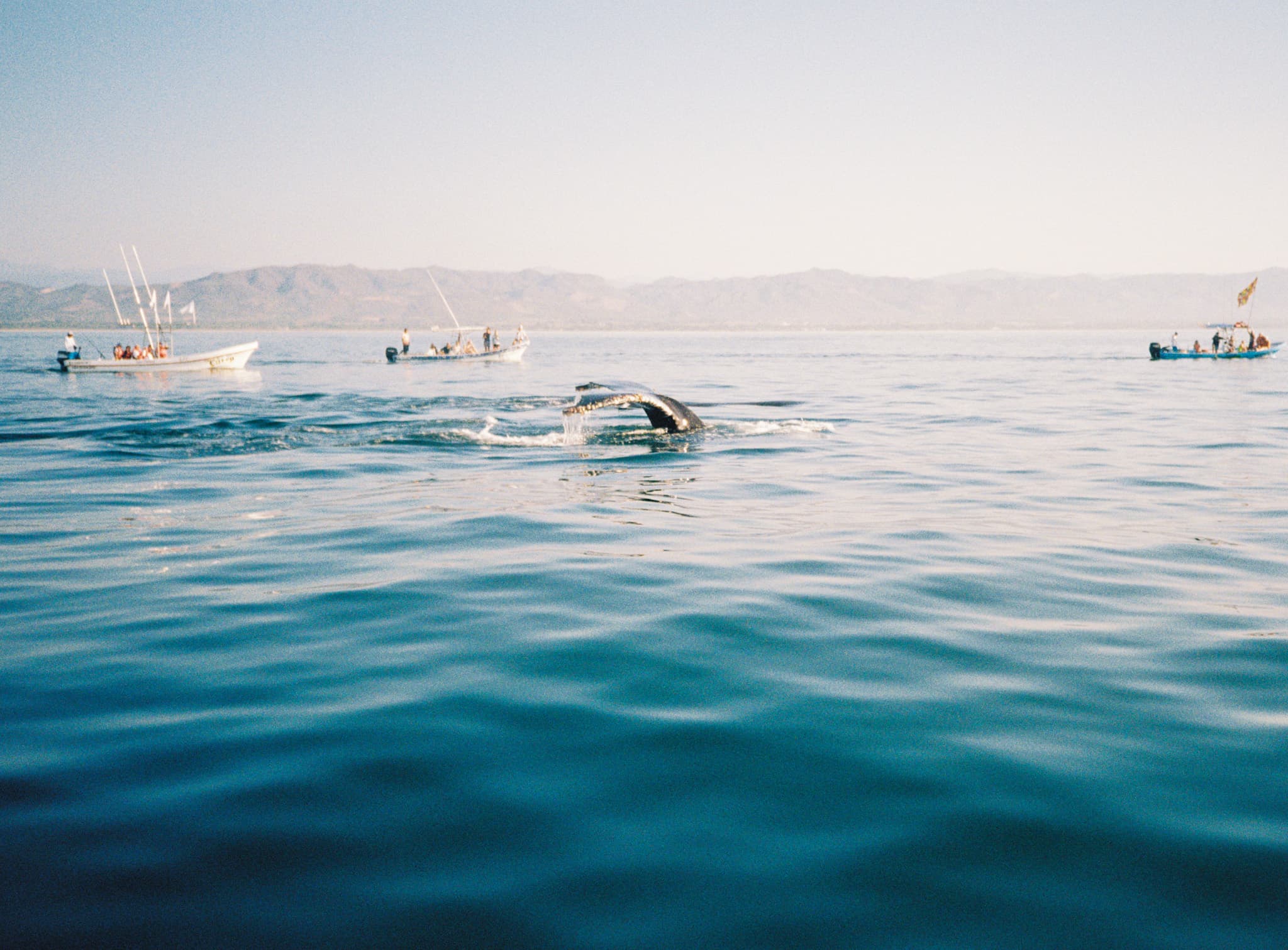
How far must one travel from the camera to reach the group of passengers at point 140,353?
176ft

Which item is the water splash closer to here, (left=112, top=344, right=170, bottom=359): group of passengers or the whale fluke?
the whale fluke

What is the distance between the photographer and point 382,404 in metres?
33.0

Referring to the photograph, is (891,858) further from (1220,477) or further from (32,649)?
(1220,477)

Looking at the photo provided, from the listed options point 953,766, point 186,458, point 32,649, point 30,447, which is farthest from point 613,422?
point 953,766

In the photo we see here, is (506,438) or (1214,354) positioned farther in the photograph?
(1214,354)

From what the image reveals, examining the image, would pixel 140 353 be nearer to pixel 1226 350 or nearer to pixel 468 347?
pixel 468 347

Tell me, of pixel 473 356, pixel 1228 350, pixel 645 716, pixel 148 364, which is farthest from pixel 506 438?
pixel 1228 350

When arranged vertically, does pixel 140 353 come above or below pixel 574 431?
above

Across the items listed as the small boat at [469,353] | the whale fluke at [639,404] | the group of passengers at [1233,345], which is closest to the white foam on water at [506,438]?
the whale fluke at [639,404]

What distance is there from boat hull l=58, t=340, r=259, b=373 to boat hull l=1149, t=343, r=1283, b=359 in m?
61.0

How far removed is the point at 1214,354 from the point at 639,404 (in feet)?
192

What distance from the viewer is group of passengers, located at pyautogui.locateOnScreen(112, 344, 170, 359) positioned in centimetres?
5378

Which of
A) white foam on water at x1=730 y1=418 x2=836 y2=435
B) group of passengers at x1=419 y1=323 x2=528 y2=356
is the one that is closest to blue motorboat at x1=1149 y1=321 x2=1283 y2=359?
group of passengers at x1=419 y1=323 x2=528 y2=356

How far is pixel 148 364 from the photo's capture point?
51906 mm
